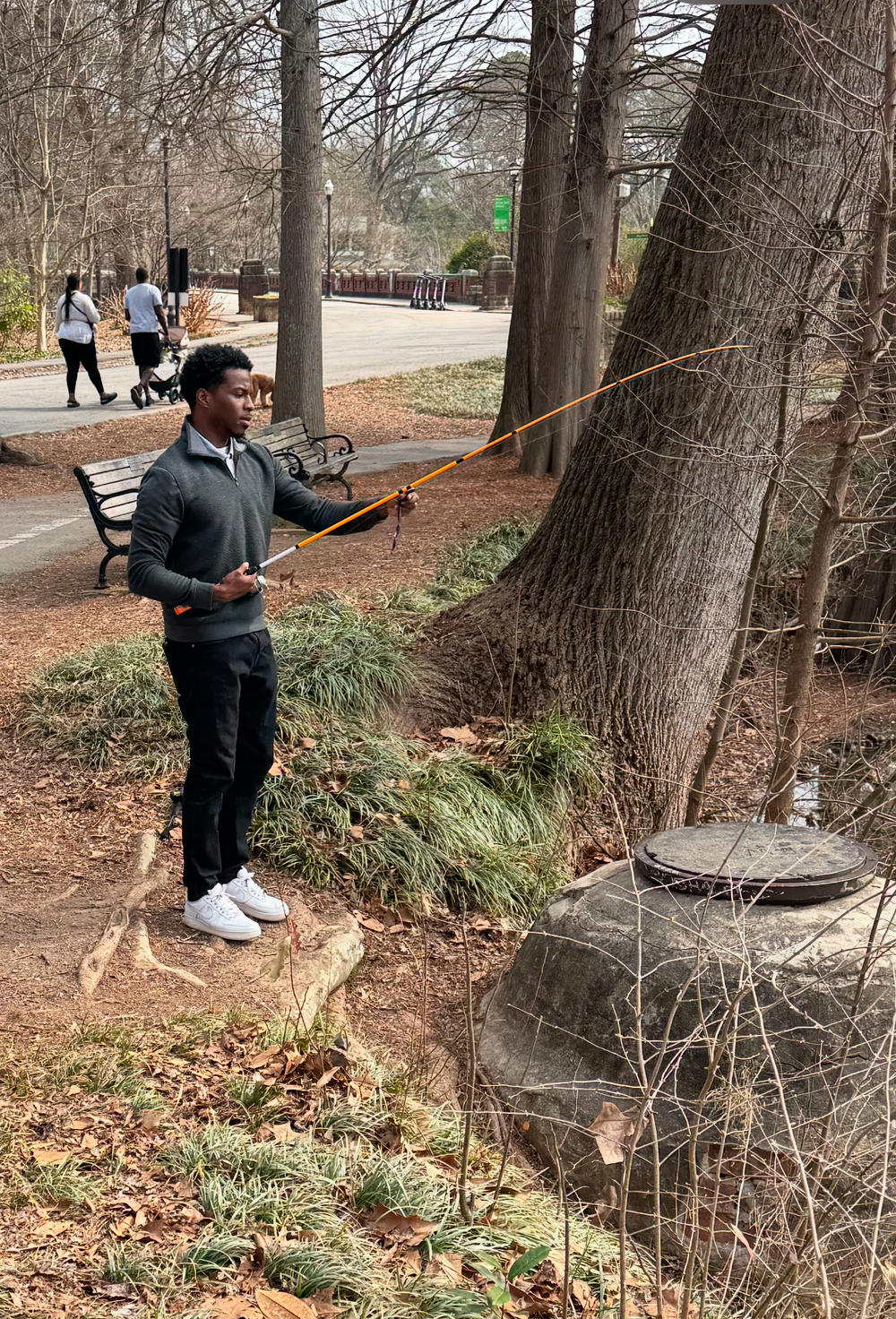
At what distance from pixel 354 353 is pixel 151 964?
80.4 feet

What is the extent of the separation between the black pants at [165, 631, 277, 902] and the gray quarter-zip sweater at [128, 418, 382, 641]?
0.08 meters

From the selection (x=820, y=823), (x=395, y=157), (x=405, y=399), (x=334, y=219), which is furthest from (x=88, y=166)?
(x=334, y=219)

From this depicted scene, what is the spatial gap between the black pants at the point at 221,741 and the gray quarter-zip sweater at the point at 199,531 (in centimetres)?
8

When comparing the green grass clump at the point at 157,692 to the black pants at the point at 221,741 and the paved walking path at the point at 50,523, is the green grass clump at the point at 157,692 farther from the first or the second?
the paved walking path at the point at 50,523

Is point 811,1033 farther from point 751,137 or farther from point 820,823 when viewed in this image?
point 751,137

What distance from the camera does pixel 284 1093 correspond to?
376 centimetres

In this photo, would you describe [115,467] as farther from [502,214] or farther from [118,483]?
[502,214]

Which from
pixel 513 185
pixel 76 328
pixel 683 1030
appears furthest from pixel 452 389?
pixel 683 1030

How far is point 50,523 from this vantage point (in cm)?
1158

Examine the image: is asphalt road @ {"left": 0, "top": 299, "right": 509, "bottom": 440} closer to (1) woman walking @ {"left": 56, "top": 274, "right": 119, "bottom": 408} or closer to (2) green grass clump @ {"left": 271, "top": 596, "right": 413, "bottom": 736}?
(1) woman walking @ {"left": 56, "top": 274, "right": 119, "bottom": 408}

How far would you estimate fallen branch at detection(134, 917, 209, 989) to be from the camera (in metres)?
4.50

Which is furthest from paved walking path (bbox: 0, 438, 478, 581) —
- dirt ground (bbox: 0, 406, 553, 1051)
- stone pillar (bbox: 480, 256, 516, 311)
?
stone pillar (bbox: 480, 256, 516, 311)

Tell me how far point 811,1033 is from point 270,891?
232cm

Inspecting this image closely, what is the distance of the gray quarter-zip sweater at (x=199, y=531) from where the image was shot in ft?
13.4
